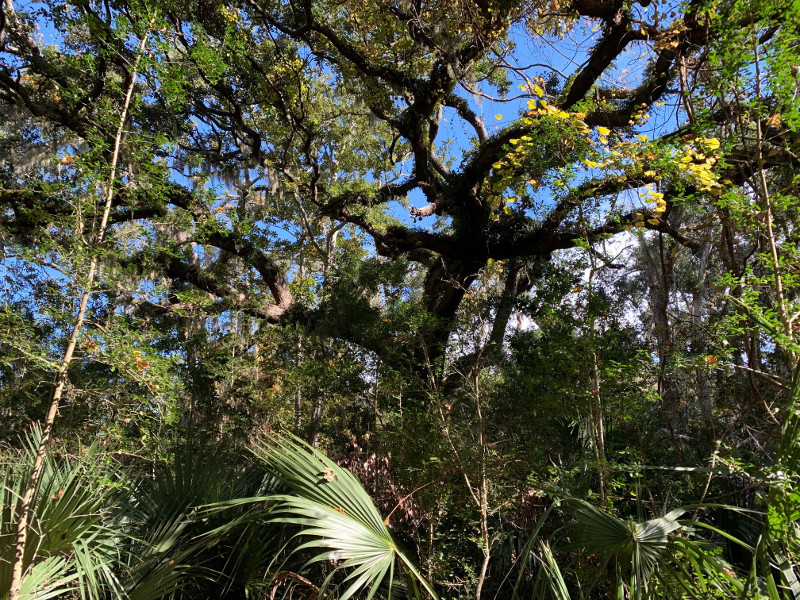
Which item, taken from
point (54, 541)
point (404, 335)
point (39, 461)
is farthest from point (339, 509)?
point (404, 335)

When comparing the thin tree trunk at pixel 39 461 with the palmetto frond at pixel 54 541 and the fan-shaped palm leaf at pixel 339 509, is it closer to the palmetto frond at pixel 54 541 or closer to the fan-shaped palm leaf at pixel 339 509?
the palmetto frond at pixel 54 541

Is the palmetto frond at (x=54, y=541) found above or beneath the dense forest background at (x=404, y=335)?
beneath

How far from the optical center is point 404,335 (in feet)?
19.5

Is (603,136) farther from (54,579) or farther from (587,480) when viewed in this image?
(54,579)

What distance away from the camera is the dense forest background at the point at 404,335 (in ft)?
7.93

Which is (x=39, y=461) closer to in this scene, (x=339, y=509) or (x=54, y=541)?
(x=54, y=541)

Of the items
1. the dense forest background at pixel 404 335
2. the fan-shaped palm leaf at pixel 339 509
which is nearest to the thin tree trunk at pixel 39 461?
the dense forest background at pixel 404 335

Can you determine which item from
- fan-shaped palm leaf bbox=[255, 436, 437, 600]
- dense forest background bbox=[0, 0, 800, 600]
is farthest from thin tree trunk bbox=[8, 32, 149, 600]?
fan-shaped palm leaf bbox=[255, 436, 437, 600]

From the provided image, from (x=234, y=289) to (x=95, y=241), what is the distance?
14.3ft

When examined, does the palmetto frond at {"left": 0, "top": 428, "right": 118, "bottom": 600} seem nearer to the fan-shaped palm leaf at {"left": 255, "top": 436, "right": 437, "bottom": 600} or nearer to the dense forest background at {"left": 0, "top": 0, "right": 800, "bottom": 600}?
Result: the dense forest background at {"left": 0, "top": 0, "right": 800, "bottom": 600}

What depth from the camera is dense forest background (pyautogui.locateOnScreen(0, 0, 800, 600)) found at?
95.2 inches

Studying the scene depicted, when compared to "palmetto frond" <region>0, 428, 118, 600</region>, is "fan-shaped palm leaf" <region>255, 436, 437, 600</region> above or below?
above

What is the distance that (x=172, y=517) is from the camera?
121 inches

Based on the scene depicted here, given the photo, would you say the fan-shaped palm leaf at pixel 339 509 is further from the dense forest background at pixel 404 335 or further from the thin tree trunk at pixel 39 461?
the thin tree trunk at pixel 39 461
